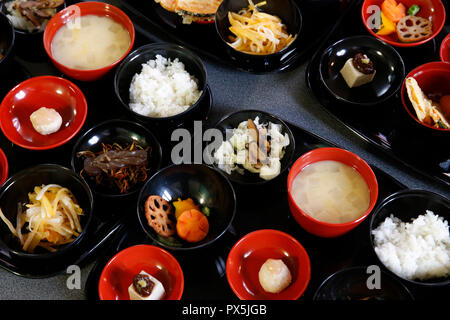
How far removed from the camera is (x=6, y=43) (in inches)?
104

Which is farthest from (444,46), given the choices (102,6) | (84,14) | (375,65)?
(84,14)

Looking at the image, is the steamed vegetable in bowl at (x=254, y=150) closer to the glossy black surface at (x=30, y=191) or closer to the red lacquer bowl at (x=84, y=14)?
the glossy black surface at (x=30, y=191)

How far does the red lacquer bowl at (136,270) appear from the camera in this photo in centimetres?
201

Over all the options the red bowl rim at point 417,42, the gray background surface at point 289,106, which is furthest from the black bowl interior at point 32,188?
the red bowl rim at point 417,42

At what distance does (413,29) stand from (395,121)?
0.57m

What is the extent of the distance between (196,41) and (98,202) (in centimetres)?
104

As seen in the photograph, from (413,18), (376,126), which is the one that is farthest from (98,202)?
(413,18)

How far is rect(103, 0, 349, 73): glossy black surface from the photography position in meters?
2.65

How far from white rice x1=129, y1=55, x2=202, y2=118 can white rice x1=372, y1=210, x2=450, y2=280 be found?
110 centimetres

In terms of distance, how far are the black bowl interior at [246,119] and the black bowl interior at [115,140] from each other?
327 mm

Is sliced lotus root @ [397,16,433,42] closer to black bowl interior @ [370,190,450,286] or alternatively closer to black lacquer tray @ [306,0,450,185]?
black lacquer tray @ [306,0,450,185]

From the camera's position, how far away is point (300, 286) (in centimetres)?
195
